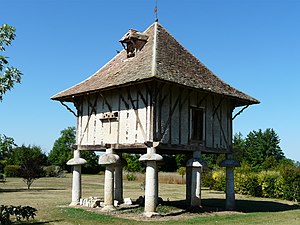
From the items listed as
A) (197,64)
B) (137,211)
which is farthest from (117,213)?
(197,64)

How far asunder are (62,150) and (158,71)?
68.4m

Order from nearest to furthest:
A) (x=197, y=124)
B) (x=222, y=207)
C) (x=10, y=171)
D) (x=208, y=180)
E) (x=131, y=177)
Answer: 1. (x=197, y=124)
2. (x=222, y=207)
3. (x=208, y=180)
4. (x=131, y=177)
5. (x=10, y=171)

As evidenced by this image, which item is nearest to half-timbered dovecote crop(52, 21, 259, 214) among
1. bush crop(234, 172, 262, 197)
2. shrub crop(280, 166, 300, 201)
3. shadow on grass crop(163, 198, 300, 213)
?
shadow on grass crop(163, 198, 300, 213)

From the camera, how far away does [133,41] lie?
61.5 feet

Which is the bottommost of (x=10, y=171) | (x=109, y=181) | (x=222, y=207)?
(x=222, y=207)

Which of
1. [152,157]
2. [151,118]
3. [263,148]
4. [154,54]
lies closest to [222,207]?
[152,157]

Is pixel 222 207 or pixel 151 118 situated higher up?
pixel 151 118

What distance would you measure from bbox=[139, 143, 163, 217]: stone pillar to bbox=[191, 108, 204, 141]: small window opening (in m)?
2.60

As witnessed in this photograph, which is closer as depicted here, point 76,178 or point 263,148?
point 76,178

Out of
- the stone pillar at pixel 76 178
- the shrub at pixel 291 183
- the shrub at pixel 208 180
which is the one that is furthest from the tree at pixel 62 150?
the stone pillar at pixel 76 178

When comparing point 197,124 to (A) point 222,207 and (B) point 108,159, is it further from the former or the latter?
(A) point 222,207

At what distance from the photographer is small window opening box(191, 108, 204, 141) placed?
1750cm

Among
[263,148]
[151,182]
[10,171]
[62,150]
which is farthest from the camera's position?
[62,150]

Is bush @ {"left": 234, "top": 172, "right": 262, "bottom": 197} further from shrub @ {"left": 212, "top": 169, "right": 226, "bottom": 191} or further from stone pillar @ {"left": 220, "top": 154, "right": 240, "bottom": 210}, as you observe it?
stone pillar @ {"left": 220, "top": 154, "right": 240, "bottom": 210}
